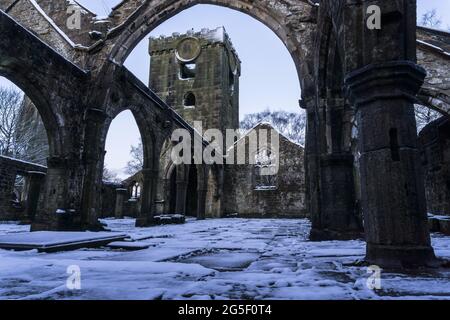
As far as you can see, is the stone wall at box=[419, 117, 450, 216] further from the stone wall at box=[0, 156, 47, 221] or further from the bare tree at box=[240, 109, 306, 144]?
the bare tree at box=[240, 109, 306, 144]

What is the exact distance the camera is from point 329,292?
1721 millimetres

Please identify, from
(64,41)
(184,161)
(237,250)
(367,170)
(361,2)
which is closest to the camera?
(367,170)

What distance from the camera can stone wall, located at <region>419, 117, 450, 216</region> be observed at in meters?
8.18

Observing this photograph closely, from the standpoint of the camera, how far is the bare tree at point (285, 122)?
28.8 meters

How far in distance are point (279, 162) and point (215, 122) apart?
565 centimetres

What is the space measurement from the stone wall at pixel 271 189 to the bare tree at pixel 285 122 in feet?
30.6

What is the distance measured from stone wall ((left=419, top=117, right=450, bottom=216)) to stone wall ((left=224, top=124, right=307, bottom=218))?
9381mm

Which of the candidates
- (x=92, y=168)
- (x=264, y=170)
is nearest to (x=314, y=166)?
(x=92, y=168)

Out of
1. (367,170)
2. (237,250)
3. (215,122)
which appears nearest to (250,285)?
(367,170)

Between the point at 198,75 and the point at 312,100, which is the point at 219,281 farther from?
the point at 198,75

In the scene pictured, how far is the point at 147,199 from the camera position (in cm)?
1107

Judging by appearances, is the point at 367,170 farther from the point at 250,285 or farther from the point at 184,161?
the point at 184,161

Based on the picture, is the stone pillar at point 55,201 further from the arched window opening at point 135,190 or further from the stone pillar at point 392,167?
the arched window opening at point 135,190

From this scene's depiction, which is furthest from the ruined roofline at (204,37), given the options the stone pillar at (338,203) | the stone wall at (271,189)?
the stone pillar at (338,203)
